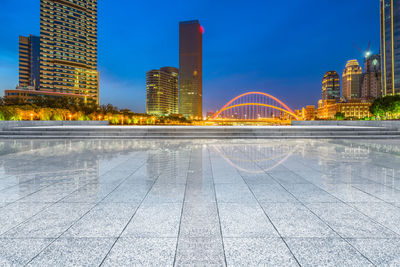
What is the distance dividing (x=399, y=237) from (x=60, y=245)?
451 centimetres

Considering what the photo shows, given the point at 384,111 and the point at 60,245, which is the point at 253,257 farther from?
the point at 384,111

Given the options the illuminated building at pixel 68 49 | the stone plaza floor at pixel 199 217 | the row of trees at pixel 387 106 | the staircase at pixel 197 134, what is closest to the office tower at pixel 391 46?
the row of trees at pixel 387 106

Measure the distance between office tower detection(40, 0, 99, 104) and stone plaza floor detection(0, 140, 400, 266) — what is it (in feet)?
562

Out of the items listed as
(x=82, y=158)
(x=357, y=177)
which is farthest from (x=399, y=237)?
(x=82, y=158)

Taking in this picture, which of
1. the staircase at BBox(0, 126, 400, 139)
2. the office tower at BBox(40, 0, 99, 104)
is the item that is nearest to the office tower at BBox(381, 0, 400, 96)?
the staircase at BBox(0, 126, 400, 139)

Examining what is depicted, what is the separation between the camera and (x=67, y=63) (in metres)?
161

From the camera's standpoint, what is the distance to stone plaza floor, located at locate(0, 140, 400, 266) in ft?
8.80

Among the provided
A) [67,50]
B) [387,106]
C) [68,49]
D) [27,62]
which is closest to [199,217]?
[387,106]

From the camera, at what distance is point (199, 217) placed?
147 inches

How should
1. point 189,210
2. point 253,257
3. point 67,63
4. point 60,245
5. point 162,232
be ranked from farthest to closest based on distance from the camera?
point 67,63 → point 189,210 → point 162,232 → point 60,245 → point 253,257

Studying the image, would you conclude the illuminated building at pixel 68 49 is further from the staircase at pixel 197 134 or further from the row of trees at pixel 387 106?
the row of trees at pixel 387 106

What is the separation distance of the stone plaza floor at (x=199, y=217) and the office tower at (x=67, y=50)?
171373 millimetres

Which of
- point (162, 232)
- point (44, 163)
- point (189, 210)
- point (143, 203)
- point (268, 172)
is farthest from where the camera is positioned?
point (44, 163)

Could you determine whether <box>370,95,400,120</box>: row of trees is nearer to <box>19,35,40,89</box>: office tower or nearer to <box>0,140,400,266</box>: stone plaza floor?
<box>0,140,400,266</box>: stone plaza floor
